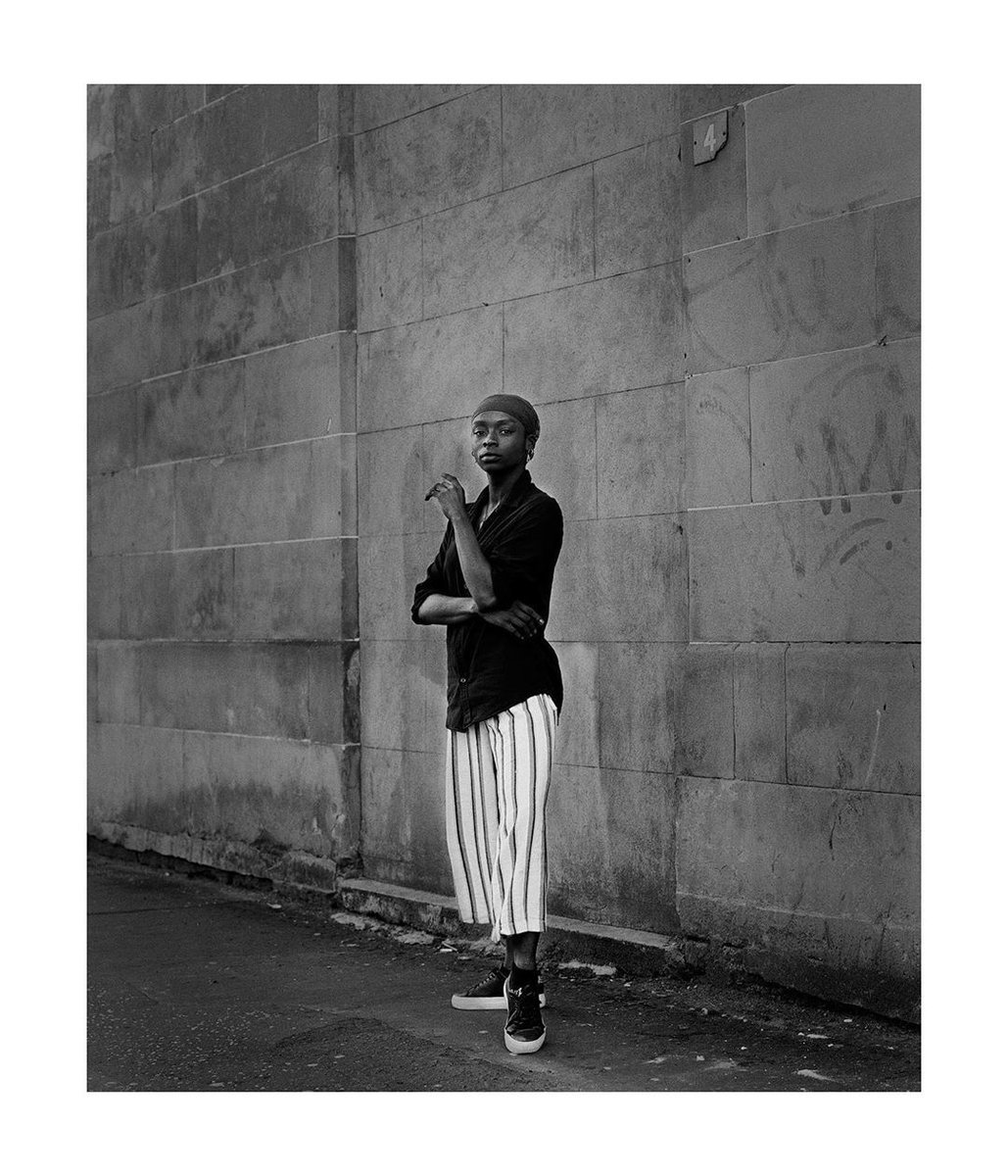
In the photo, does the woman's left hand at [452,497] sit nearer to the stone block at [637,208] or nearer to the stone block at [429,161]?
the stone block at [637,208]

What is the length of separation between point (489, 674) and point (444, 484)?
0.57 meters

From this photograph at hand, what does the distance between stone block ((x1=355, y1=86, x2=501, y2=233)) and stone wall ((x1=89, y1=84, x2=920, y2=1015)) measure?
0.02 meters

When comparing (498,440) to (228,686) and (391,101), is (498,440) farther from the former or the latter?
(228,686)

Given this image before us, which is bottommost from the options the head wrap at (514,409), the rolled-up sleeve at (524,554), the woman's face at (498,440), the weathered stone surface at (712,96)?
the rolled-up sleeve at (524,554)

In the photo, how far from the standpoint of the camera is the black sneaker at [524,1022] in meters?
4.47

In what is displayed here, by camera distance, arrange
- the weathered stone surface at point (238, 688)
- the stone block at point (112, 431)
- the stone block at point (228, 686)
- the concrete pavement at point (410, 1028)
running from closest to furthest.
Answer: the concrete pavement at point (410, 1028) → the weathered stone surface at point (238, 688) → the stone block at point (228, 686) → the stone block at point (112, 431)

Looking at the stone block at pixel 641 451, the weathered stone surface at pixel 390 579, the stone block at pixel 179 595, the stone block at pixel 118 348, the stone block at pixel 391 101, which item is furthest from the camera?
the stone block at pixel 118 348

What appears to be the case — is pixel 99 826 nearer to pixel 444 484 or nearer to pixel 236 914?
pixel 236 914

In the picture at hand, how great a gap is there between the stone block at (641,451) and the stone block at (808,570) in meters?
0.23

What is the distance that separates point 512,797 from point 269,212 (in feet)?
11.8

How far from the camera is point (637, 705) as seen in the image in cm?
548

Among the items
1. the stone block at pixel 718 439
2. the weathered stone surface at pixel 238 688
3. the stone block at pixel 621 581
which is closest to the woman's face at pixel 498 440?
the stone block at pixel 718 439

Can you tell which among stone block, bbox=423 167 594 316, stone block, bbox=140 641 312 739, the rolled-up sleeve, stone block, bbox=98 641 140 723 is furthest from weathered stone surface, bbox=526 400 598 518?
stone block, bbox=98 641 140 723

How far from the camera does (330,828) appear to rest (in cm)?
677
